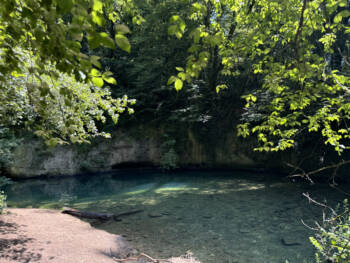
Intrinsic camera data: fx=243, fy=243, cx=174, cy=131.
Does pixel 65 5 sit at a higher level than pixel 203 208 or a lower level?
higher

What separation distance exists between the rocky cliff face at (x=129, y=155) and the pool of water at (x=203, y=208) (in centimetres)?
120

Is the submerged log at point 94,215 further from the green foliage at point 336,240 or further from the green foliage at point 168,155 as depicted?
the green foliage at point 168,155

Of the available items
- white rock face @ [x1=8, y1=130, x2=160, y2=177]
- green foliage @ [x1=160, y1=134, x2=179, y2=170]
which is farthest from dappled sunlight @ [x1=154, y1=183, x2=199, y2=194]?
white rock face @ [x1=8, y1=130, x2=160, y2=177]

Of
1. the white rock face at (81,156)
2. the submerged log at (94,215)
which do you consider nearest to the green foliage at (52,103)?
the submerged log at (94,215)

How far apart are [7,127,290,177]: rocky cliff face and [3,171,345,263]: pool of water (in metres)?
1.20

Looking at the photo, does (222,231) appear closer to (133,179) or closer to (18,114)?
(18,114)

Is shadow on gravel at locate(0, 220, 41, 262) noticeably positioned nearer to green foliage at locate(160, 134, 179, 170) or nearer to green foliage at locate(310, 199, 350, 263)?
green foliage at locate(310, 199, 350, 263)

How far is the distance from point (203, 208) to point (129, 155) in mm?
10815

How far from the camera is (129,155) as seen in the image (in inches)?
756

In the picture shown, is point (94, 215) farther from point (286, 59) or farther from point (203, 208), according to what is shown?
point (286, 59)

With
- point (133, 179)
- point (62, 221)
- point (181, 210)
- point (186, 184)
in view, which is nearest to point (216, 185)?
point (186, 184)

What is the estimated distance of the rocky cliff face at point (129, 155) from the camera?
16.1 m

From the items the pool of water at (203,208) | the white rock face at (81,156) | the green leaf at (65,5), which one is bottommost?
the pool of water at (203,208)

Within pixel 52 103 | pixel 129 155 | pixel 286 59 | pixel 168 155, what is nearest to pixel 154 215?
pixel 52 103
